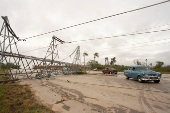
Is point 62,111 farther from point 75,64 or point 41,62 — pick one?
point 75,64

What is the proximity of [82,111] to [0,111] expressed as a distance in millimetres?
3052

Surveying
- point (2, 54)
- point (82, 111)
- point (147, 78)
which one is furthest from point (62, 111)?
point (2, 54)

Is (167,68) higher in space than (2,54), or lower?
lower

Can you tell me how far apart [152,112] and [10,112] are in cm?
533

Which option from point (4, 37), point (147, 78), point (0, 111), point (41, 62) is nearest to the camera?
point (0, 111)

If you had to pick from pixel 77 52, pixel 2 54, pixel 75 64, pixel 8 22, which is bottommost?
pixel 75 64

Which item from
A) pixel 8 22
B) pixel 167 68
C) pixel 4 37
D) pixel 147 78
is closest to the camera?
pixel 147 78

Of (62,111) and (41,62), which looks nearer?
(62,111)

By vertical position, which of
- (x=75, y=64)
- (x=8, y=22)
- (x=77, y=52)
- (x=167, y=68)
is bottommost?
(x=167, y=68)

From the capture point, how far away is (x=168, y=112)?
320 centimetres

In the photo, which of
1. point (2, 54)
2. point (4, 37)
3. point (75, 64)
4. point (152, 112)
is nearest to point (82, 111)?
point (152, 112)

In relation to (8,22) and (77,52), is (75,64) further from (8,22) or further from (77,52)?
(8,22)

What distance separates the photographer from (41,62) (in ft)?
46.4

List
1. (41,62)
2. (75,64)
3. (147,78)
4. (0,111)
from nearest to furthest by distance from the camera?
(0,111), (147,78), (41,62), (75,64)
